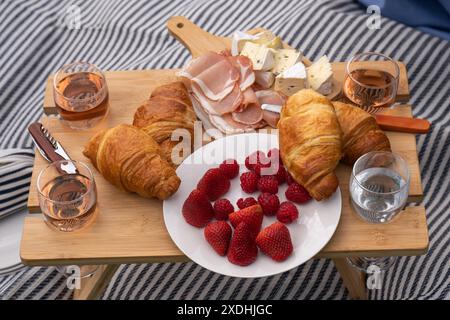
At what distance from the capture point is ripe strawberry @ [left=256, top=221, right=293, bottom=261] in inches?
57.3

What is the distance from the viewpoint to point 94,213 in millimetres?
1585

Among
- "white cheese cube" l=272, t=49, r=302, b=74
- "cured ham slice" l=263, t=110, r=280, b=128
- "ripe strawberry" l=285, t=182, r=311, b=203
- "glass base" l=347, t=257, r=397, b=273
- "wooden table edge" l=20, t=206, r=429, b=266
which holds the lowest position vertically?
"glass base" l=347, t=257, r=397, b=273

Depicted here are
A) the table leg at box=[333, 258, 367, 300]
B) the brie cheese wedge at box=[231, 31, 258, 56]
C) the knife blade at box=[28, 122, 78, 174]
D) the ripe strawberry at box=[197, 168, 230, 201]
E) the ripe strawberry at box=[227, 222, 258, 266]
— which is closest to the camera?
the ripe strawberry at box=[227, 222, 258, 266]

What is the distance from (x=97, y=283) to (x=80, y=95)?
0.52m

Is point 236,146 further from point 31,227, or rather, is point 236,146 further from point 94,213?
point 31,227

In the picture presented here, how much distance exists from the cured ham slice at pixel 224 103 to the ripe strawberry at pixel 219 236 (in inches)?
13.2

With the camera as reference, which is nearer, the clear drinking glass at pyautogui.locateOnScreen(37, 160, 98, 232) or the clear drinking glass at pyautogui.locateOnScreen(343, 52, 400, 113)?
the clear drinking glass at pyautogui.locateOnScreen(37, 160, 98, 232)

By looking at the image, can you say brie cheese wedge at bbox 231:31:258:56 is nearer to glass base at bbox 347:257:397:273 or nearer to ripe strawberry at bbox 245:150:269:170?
ripe strawberry at bbox 245:150:269:170

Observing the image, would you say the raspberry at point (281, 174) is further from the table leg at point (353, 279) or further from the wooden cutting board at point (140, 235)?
the table leg at point (353, 279)

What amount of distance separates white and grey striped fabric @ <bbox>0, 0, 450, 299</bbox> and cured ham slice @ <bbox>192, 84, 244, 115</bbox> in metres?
0.57

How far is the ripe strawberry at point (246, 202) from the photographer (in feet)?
5.05

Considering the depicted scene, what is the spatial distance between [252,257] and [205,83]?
488mm

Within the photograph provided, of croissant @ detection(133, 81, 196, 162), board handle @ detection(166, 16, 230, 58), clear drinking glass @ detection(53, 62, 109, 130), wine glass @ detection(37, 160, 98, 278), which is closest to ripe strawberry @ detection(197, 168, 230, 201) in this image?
croissant @ detection(133, 81, 196, 162)

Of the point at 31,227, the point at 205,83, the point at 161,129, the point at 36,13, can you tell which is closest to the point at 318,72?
the point at 205,83
